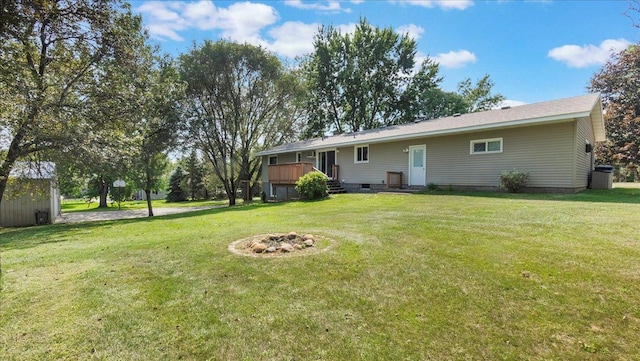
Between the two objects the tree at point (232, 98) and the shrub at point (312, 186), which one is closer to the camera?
the shrub at point (312, 186)

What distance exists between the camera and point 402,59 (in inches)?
1177

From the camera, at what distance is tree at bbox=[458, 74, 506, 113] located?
3088 centimetres

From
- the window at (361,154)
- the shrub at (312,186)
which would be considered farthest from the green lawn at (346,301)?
the window at (361,154)

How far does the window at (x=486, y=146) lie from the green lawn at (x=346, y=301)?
7350 mm

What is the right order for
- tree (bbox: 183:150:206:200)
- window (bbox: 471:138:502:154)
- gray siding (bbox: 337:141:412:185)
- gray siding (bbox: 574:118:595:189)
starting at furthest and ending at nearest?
tree (bbox: 183:150:206:200) → gray siding (bbox: 337:141:412:185) → window (bbox: 471:138:502:154) → gray siding (bbox: 574:118:595:189)

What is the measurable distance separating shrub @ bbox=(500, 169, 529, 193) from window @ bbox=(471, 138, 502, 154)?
1167mm

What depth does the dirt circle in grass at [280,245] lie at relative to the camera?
4.46 meters

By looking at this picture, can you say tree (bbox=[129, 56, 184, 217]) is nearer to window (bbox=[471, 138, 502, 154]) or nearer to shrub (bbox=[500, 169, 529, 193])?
window (bbox=[471, 138, 502, 154])

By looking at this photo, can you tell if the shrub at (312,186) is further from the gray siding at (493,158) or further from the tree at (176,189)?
the tree at (176,189)

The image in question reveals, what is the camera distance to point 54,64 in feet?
27.0

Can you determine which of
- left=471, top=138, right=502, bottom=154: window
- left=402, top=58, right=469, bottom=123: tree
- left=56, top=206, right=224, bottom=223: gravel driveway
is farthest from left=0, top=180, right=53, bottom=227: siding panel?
left=402, top=58, right=469, bottom=123: tree

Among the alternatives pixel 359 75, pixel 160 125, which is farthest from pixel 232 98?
pixel 359 75

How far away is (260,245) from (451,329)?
3033mm

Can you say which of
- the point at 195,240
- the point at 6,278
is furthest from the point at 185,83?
the point at 6,278
